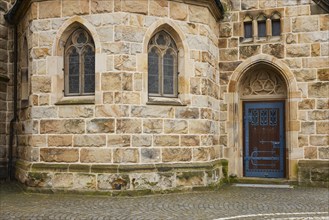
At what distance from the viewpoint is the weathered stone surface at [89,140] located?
930 cm

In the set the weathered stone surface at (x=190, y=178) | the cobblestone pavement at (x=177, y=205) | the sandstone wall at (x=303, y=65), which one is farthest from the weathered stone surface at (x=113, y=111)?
the sandstone wall at (x=303, y=65)

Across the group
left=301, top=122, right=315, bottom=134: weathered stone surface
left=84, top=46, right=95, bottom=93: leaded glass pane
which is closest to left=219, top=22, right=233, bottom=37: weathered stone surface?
left=301, top=122, right=315, bottom=134: weathered stone surface

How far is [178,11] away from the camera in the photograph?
1005cm

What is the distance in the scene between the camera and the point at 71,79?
32.7ft

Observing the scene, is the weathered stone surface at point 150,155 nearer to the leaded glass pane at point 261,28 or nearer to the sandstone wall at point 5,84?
the leaded glass pane at point 261,28

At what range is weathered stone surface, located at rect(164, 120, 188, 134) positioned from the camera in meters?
9.69

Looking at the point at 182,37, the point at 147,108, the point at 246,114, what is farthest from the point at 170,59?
the point at 246,114

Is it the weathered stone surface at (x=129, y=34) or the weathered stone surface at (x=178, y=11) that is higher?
the weathered stone surface at (x=178, y=11)

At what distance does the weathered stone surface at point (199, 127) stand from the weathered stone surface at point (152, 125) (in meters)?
0.80

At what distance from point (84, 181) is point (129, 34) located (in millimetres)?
3287

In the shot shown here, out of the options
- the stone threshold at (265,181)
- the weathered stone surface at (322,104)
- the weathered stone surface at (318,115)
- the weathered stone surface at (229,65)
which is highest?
the weathered stone surface at (229,65)

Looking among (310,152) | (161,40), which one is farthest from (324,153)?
(161,40)

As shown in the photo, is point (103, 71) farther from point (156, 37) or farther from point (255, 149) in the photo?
point (255, 149)

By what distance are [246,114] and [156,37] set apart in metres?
3.58
